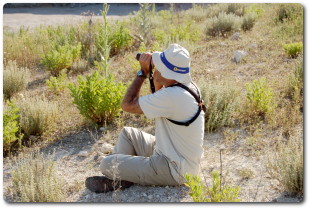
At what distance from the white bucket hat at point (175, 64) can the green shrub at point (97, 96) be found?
1507 millimetres

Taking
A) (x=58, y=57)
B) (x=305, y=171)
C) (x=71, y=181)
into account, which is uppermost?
(x=58, y=57)

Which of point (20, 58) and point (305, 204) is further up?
point (20, 58)

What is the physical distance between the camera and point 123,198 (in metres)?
3.63

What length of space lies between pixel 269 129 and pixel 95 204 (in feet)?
6.67

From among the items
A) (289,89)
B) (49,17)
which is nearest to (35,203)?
(289,89)

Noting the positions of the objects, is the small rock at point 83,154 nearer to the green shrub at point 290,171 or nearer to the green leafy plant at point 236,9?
the green shrub at point 290,171

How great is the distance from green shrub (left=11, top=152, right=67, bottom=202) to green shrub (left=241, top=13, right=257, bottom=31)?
5.63 meters

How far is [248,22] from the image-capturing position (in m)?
8.55

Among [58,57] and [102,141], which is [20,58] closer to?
[58,57]

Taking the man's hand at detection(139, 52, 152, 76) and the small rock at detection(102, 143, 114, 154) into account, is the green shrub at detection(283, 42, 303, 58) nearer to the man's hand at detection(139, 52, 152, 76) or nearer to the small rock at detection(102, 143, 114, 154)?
the small rock at detection(102, 143, 114, 154)

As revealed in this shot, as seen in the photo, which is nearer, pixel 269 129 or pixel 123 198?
pixel 123 198

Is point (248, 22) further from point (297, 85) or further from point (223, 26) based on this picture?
point (297, 85)

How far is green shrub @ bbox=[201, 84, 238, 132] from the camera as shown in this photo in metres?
4.75

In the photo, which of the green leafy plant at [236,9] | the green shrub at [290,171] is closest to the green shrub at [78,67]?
the green shrub at [290,171]
